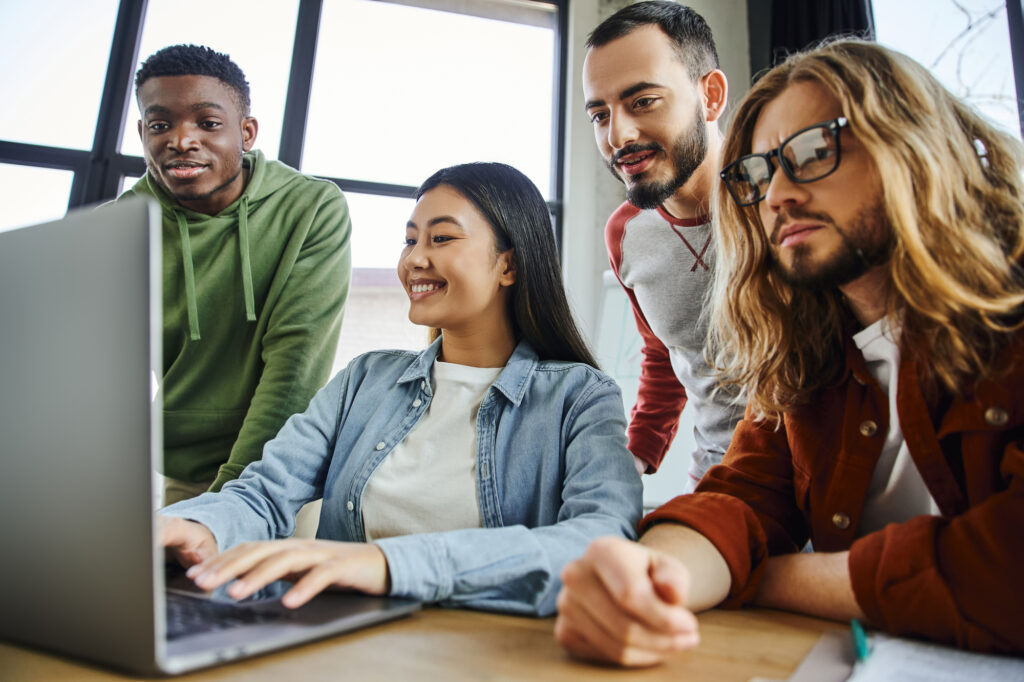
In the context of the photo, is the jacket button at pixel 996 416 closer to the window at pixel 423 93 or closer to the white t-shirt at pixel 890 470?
the white t-shirt at pixel 890 470

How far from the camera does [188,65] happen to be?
62.8 inches

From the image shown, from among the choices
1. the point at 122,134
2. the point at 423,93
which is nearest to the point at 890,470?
the point at 423,93

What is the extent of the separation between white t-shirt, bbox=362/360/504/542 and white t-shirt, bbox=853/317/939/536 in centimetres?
56

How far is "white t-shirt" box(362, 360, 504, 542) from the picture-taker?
104 cm

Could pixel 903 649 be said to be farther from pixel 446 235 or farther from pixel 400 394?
pixel 446 235

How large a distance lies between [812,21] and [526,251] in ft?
7.89

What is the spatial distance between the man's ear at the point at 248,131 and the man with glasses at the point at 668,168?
33.6 inches

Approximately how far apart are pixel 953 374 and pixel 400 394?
0.84 m

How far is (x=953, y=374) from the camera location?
2.55 ft

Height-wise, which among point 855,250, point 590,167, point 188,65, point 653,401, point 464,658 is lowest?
point 464,658

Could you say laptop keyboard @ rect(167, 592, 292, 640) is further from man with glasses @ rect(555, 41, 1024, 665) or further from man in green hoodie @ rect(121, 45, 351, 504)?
man in green hoodie @ rect(121, 45, 351, 504)

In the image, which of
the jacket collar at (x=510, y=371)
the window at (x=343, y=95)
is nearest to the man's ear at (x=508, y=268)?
the jacket collar at (x=510, y=371)

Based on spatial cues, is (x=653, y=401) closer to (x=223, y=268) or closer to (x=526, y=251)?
(x=526, y=251)

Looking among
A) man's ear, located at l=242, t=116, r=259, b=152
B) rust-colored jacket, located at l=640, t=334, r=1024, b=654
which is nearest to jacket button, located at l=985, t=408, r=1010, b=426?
rust-colored jacket, located at l=640, t=334, r=1024, b=654
